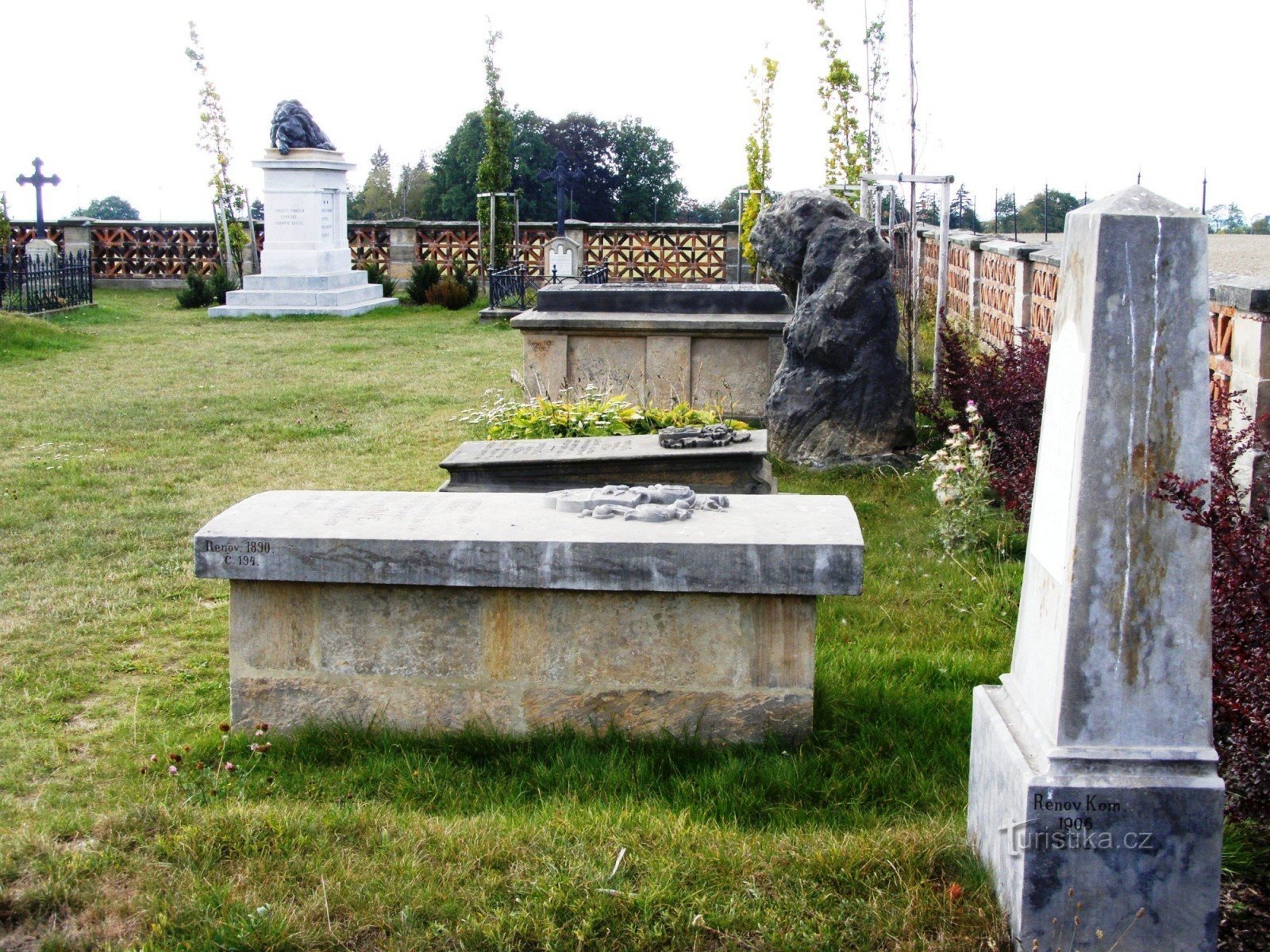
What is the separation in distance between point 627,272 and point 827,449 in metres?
19.0

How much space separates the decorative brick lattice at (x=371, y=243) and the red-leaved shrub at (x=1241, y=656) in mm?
→ 26022

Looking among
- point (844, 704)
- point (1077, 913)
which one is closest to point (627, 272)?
point (844, 704)

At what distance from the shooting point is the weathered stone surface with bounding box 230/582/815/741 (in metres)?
4.19

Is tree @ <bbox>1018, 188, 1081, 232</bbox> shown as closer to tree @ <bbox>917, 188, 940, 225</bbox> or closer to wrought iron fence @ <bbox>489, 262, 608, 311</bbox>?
tree @ <bbox>917, 188, 940, 225</bbox>

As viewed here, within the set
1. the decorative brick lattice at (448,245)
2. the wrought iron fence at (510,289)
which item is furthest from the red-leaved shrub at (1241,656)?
the decorative brick lattice at (448,245)

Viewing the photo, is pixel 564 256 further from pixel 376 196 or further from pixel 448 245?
pixel 376 196

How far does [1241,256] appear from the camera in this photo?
647 inches

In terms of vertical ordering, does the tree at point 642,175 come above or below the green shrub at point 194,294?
above

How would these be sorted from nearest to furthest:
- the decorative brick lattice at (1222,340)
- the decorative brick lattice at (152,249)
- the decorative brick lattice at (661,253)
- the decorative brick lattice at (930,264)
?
the decorative brick lattice at (1222,340) < the decorative brick lattice at (930,264) < the decorative brick lattice at (661,253) < the decorative brick lattice at (152,249)

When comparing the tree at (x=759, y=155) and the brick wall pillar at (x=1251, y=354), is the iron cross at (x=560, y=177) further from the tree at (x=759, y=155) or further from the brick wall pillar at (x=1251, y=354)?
the brick wall pillar at (x=1251, y=354)

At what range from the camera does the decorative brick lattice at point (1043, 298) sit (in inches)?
398

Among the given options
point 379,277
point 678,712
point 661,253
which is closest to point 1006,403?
point 678,712

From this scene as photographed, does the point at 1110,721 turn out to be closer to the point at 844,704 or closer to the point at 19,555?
the point at 844,704

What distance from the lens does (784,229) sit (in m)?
9.59
